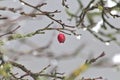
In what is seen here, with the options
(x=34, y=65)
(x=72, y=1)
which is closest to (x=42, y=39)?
(x=34, y=65)

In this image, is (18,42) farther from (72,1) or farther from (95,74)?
(95,74)

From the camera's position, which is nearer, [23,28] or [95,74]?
[23,28]

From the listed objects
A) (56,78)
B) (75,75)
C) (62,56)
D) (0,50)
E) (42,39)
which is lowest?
(75,75)

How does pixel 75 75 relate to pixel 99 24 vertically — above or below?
below

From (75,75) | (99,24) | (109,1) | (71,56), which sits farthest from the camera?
(71,56)

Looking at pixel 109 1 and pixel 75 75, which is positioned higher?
pixel 109 1

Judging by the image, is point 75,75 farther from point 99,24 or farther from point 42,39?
point 42,39

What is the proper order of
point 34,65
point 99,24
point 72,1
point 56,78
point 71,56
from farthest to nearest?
point 34,65, point 72,1, point 71,56, point 99,24, point 56,78

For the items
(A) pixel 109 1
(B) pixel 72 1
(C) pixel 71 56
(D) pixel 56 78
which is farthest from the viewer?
(B) pixel 72 1

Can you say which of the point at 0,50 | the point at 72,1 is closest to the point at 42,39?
the point at 72,1
